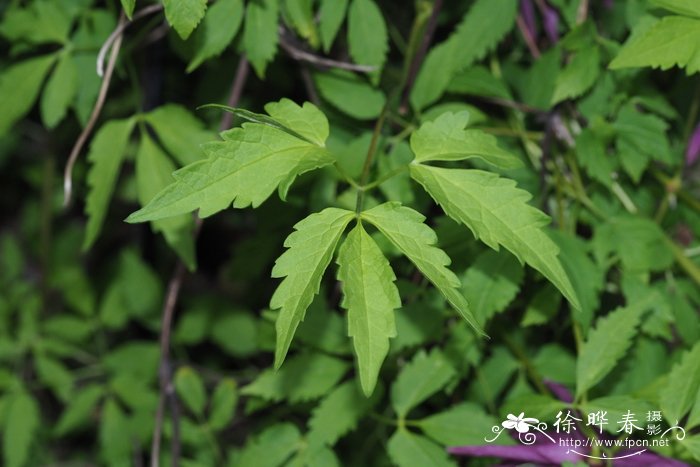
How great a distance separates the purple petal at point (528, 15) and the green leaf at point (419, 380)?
61 centimetres

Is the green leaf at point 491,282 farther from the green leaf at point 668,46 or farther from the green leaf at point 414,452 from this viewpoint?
the green leaf at point 668,46

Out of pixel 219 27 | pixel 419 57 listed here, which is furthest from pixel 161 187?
pixel 419 57

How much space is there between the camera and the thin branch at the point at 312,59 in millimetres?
1213

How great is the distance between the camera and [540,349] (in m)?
1.33

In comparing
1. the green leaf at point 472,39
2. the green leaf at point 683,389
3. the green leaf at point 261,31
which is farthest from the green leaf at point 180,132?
the green leaf at point 683,389

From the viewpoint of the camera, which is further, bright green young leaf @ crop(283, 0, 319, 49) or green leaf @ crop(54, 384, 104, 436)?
green leaf @ crop(54, 384, 104, 436)

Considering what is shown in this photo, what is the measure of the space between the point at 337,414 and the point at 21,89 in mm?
802

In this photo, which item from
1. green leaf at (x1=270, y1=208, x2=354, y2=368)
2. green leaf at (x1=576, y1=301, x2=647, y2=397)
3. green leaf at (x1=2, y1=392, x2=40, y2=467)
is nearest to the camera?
green leaf at (x1=270, y1=208, x2=354, y2=368)

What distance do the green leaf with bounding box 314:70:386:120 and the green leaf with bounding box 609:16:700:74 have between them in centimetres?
42

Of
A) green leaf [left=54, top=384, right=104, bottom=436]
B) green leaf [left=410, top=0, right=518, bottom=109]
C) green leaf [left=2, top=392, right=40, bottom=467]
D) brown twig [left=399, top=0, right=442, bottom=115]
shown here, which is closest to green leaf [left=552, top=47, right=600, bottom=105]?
green leaf [left=410, top=0, right=518, bottom=109]

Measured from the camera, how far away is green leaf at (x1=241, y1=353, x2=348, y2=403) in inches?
47.5

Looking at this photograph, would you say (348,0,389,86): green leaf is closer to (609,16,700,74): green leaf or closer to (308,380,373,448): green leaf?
(609,16,700,74): green leaf

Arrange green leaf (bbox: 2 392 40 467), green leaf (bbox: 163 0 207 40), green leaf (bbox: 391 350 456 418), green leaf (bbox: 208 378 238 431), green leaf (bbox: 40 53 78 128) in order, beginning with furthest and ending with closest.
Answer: green leaf (bbox: 2 392 40 467), green leaf (bbox: 208 378 238 431), green leaf (bbox: 40 53 78 128), green leaf (bbox: 391 350 456 418), green leaf (bbox: 163 0 207 40)

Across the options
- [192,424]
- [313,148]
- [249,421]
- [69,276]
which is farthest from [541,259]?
[69,276]
